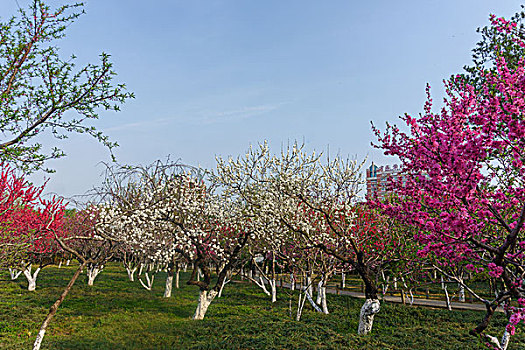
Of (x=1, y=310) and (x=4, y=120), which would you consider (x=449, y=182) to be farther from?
(x=1, y=310)

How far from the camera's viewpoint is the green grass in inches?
437

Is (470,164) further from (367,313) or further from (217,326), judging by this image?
(217,326)

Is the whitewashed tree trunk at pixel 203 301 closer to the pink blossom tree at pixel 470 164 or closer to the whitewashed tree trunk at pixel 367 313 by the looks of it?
the whitewashed tree trunk at pixel 367 313

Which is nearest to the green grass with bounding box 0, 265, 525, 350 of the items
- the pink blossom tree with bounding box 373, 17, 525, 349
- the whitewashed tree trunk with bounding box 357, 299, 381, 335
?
the whitewashed tree trunk with bounding box 357, 299, 381, 335

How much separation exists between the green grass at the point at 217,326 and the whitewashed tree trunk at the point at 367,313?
39 centimetres

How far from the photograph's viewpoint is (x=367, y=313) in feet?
38.7

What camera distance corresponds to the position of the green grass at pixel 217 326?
36.4 feet

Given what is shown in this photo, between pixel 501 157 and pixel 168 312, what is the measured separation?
622 inches

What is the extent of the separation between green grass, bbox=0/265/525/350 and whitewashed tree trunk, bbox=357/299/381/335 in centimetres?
39

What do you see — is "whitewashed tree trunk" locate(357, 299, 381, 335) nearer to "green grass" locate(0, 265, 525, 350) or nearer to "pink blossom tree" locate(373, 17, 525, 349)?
"green grass" locate(0, 265, 525, 350)

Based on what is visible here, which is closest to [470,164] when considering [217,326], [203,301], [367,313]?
[367,313]

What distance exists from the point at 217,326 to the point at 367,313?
603cm

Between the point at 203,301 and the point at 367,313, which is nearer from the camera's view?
the point at 367,313

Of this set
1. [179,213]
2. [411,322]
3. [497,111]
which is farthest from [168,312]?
[497,111]
